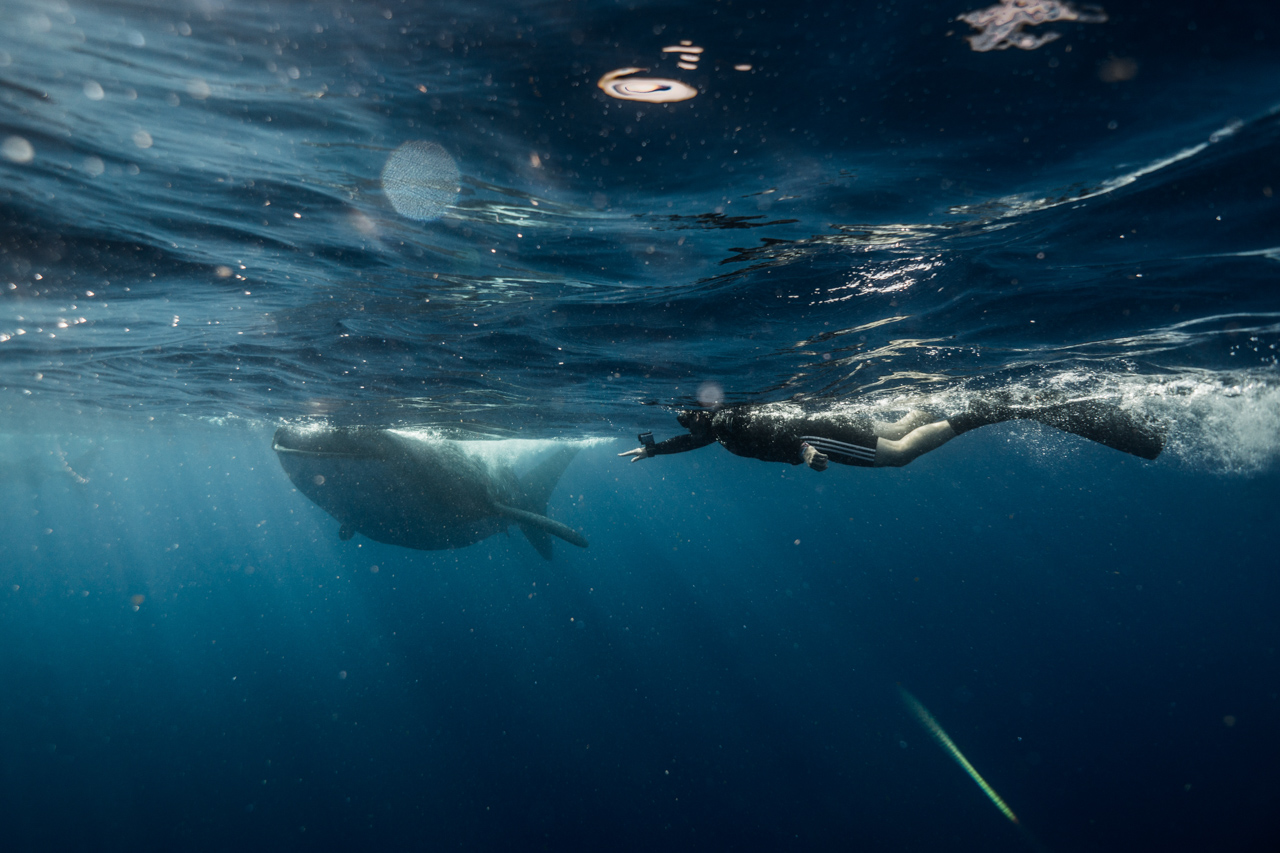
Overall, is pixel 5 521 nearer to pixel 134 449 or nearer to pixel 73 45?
pixel 134 449

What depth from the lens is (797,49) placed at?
3.87 meters

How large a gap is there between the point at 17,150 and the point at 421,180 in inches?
138

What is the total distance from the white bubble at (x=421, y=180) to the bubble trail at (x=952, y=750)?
1236 inches

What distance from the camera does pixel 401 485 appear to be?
15656mm

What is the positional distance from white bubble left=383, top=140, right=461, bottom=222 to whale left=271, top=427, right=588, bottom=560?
10020 mm

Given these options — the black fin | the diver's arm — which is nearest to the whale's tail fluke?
the diver's arm

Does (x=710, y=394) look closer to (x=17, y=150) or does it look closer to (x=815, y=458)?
(x=815, y=458)

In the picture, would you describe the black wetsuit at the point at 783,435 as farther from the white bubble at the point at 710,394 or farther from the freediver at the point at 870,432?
the white bubble at the point at 710,394

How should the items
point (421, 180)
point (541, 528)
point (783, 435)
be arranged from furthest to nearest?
1. point (541, 528)
2. point (783, 435)
3. point (421, 180)

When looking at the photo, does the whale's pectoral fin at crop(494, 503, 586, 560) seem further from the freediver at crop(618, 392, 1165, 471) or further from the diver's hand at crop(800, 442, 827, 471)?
the diver's hand at crop(800, 442, 827, 471)

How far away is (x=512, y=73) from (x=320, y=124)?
1.82 meters

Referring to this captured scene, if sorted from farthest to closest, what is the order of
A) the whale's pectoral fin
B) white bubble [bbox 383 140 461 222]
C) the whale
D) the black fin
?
the whale < the whale's pectoral fin < the black fin < white bubble [bbox 383 140 461 222]

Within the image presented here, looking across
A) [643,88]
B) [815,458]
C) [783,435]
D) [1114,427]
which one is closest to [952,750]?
[1114,427]

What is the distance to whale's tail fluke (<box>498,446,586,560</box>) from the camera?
15.7 m
